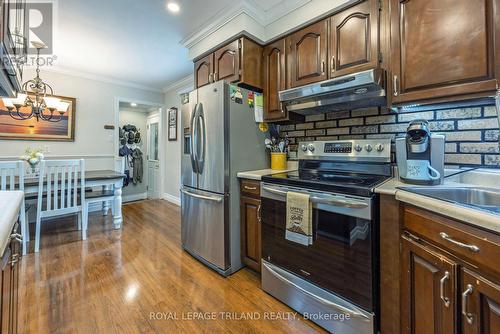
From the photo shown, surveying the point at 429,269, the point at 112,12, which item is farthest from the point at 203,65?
the point at 429,269

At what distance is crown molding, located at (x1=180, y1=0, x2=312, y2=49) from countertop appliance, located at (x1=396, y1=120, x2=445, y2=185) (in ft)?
4.51

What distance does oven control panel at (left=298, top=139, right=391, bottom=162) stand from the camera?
1.60m

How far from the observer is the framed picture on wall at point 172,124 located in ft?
14.7

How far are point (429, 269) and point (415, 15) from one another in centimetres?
143

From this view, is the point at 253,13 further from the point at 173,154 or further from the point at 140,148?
the point at 140,148

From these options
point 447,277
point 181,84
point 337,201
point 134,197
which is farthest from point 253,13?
point 134,197

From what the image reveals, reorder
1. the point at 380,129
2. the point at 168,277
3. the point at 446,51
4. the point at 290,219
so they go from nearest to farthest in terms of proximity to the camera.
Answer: the point at 446,51
the point at 290,219
the point at 380,129
the point at 168,277

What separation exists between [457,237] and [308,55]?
1626 millimetres

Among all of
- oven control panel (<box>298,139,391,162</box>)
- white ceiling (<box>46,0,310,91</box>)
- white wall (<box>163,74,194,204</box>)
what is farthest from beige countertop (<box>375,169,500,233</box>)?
white wall (<box>163,74,194,204</box>)

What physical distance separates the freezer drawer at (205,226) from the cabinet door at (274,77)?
0.96 metres

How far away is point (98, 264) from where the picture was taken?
6.98 ft

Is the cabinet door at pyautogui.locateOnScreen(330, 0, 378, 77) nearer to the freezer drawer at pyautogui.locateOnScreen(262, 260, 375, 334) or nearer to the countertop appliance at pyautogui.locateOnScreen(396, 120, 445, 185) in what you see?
the countertop appliance at pyautogui.locateOnScreen(396, 120, 445, 185)

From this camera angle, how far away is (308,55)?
1872 millimetres

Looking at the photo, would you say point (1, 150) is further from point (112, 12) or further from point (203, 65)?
point (203, 65)
